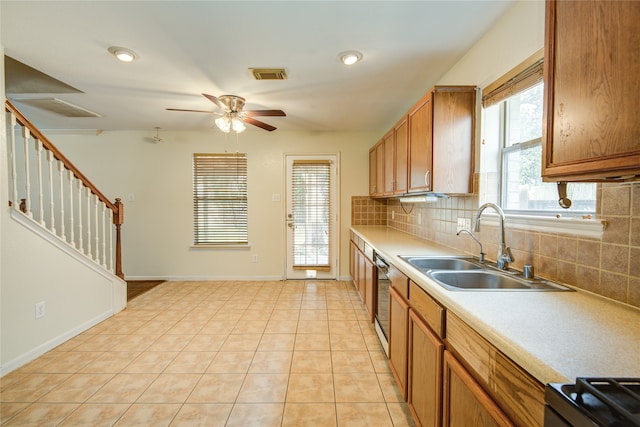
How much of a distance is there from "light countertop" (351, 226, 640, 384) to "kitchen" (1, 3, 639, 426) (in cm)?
14

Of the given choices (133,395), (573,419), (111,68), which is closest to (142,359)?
(133,395)

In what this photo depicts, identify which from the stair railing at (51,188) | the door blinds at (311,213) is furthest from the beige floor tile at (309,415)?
the door blinds at (311,213)

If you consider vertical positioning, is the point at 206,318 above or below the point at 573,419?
below

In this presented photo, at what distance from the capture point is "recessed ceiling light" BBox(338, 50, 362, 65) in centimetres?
193

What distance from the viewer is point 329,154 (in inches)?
164

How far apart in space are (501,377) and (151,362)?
93.1 inches

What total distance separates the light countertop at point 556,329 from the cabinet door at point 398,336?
43 centimetres

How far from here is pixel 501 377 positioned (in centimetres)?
75

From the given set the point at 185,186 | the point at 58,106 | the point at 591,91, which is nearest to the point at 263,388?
the point at 591,91

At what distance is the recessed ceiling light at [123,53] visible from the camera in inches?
74.4

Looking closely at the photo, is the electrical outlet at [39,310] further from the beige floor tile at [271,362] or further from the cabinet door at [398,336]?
the cabinet door at [398,336]

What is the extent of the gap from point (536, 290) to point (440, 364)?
0.52 meters

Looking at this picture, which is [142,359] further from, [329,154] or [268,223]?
[329,154]

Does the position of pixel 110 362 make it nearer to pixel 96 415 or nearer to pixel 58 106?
pixel 96 415
